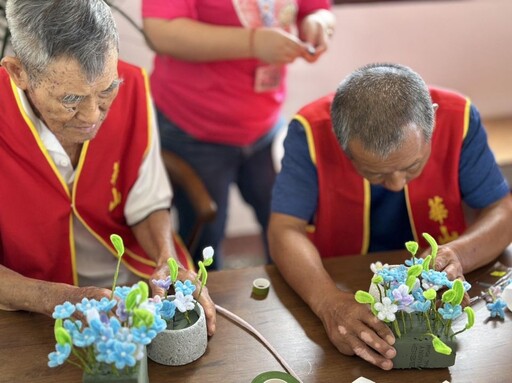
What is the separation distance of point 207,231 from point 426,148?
1.18m

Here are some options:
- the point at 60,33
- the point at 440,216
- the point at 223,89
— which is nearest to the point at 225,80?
the point at 223,89

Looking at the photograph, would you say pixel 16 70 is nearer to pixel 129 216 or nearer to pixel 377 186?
pixel 129 216

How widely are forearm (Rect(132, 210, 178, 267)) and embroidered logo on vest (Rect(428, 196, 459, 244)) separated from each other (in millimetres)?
713

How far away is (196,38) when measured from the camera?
2.06 m

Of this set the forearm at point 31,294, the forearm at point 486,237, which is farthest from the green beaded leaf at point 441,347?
the forearm at point 31,294

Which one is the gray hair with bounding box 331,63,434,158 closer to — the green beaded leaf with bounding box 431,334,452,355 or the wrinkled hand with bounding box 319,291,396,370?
the wrinkled hand with bounding box 319,291,396,370

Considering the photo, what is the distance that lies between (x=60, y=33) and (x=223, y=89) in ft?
3.28

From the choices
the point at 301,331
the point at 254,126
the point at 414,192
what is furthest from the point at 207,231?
the point at 301,331

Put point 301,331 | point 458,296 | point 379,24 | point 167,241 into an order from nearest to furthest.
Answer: point 458,296, point 301,331, point 167,241, point 379,24

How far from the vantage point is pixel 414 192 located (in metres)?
1.83

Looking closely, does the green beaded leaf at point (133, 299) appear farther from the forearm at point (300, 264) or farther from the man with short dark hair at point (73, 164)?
the forearm at point (300, 264)

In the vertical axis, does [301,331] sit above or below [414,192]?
below

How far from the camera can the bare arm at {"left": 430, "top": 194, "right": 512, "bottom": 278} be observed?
1.56 metres

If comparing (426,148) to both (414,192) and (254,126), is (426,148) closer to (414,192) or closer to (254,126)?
(414,192)
